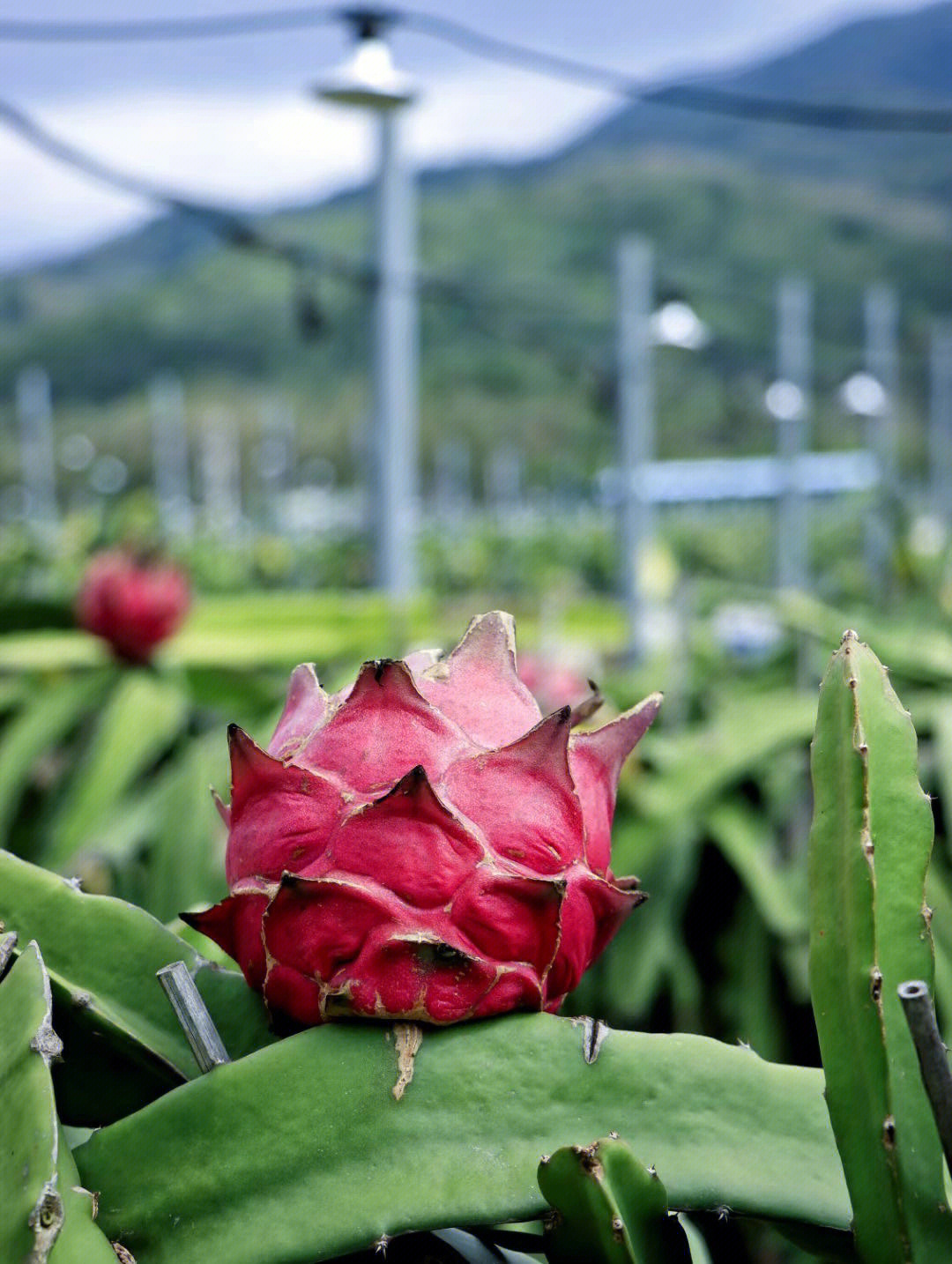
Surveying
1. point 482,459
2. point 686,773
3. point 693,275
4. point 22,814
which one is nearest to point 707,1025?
point 686,773

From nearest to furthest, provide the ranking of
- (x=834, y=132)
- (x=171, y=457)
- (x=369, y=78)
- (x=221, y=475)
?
(x=369, y=78) < (x=834, y=132) < (x=171, y=457) < (x=221, y=475)

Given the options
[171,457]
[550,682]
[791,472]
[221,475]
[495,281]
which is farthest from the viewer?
[221,475]

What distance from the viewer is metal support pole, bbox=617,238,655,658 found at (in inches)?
117

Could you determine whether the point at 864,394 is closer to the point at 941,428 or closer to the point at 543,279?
the point at 941,428

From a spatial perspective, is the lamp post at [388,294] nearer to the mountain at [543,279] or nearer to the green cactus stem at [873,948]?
the green cactus stem at [873,948]

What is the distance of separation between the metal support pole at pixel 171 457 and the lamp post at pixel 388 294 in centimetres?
910

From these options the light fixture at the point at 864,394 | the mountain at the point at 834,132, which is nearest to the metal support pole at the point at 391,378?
the light fixture at the point at 864,394

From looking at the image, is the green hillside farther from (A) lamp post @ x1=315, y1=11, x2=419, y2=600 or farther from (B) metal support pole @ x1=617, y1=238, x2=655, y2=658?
(A) lamp post @ x1=315, y1=11, x2=419, y2=600

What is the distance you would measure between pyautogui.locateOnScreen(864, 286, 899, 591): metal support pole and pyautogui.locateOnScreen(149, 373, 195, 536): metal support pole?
6.09 m

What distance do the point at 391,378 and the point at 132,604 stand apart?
0.82 metres

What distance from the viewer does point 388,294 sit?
2.49 m

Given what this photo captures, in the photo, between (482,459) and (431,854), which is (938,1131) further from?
(482,459)

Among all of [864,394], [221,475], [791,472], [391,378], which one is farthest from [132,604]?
[221,475]

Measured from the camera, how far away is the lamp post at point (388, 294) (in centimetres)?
239
